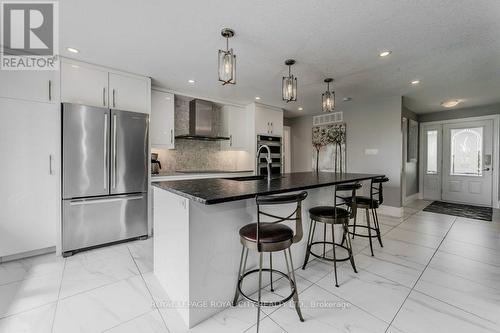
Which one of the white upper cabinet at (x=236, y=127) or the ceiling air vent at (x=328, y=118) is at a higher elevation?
the ceiling air vent at (x=328, y=118)

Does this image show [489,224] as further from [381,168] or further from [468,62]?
[468,62]

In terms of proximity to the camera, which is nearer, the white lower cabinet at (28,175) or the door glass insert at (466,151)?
the white lower cabinet at (28,175)

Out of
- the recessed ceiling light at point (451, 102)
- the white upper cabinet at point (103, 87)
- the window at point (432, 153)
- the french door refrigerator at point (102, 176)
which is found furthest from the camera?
the window at point (432, 153)

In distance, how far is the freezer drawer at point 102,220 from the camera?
2.70 meters

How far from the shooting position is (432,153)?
6117 mm

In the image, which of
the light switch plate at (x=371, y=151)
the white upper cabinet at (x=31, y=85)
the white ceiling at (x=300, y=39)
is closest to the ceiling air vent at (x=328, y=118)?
the light switch plate at (x=371, y=151)

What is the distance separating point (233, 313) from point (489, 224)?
5026 mm

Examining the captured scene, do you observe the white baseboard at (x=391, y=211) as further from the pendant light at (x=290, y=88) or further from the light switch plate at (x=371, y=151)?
the pendant light at (x=290, y=88)

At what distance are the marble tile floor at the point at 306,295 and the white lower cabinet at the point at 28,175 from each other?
304 mm

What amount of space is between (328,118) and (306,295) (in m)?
4.90

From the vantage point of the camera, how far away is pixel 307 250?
2.34 m

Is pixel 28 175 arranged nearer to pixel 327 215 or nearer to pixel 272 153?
pixel 327 215

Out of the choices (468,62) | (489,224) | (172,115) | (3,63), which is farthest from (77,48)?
(489,224)

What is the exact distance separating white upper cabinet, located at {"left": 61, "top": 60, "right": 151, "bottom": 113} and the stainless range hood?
0.98 meters
